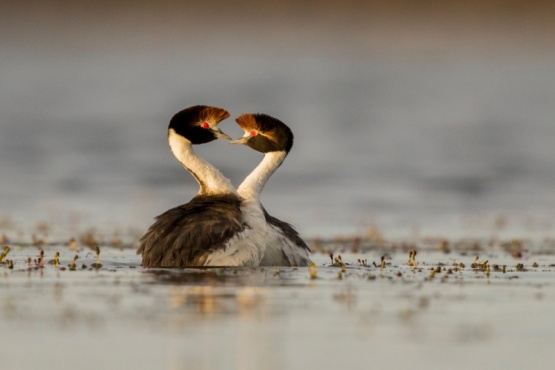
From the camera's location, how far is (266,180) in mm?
16609

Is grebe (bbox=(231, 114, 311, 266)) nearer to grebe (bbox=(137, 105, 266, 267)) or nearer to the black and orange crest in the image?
the black and orange crest

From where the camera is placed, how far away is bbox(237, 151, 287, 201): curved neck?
16223 mm

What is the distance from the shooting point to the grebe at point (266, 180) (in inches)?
580

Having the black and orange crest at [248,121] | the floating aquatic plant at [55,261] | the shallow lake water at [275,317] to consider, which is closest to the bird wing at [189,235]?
the shallow lake water at [275,317]

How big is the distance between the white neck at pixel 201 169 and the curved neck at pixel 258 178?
0.15 m

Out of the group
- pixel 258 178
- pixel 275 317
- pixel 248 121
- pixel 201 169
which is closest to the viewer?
pixel 275 317

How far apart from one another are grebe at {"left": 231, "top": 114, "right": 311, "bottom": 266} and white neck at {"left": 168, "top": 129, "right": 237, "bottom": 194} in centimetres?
26

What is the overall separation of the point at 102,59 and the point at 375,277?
141 ft

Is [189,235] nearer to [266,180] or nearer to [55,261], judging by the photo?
[55,261]

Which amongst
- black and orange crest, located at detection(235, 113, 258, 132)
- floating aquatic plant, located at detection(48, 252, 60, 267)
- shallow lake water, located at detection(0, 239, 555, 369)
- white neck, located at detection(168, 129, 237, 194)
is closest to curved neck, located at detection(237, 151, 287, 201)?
white neck, located at detection(168, 129, 237, 194)

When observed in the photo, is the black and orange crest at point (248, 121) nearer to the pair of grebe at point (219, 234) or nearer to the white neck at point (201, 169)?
the white neck at point (201, 169)

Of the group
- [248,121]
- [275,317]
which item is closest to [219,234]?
[248,121]

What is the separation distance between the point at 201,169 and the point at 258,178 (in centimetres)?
69

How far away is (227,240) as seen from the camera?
1435cm
